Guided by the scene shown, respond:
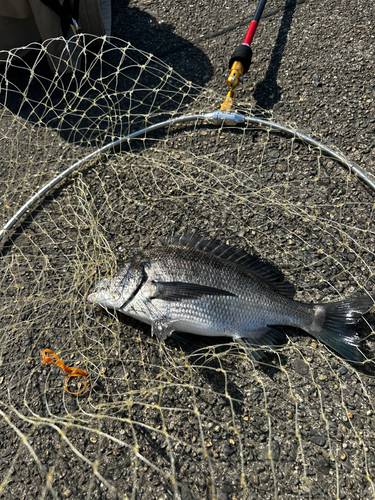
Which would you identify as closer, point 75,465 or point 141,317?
point 75,465

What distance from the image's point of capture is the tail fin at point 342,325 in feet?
8.36

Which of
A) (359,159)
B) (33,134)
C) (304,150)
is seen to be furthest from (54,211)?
(359,159)

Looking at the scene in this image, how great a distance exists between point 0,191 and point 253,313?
2.90 meters

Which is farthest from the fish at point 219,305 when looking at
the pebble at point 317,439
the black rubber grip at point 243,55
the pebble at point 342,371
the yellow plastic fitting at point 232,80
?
the black rubber grip at point 243,55

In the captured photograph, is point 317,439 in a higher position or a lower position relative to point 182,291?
lower

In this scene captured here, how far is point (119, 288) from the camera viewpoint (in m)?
2.77

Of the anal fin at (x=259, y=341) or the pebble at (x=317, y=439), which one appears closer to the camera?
the pebble at (x=317, y=439)

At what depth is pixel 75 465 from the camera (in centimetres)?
245

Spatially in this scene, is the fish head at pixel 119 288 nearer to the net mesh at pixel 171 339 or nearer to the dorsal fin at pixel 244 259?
the net mesh at pixel 171 339

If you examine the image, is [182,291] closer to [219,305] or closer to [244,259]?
[219,305]

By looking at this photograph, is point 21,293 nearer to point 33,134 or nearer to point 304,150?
point 33,134

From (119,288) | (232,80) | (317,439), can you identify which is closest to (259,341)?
(317,439)

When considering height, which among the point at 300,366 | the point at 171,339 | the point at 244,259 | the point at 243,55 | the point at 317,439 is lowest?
the point at 317,439

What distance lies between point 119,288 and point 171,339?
0.57 metres
